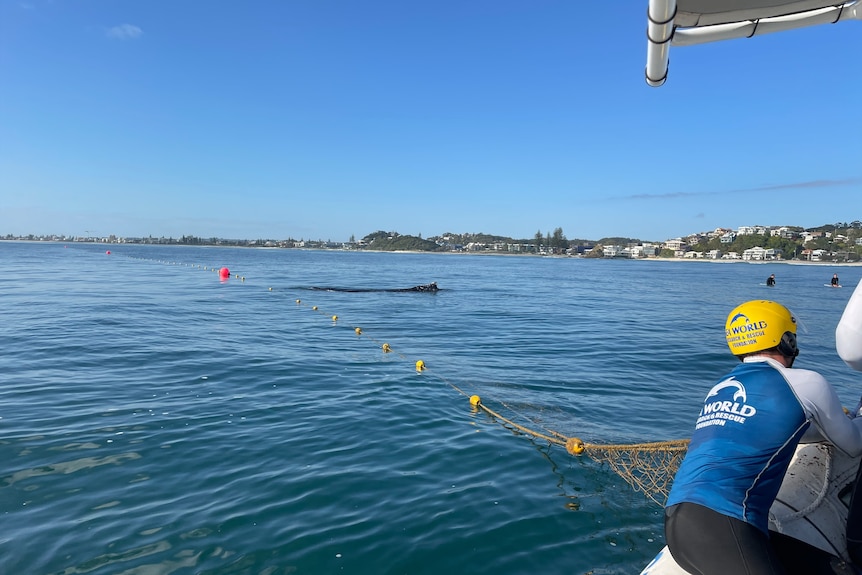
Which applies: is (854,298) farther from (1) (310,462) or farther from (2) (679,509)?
(1) (310,462)

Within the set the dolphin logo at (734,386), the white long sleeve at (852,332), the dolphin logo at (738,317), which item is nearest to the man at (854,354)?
the white long sleeve at (852,332)

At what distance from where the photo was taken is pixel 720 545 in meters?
3.10

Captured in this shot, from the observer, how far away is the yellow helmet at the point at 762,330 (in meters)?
3.44

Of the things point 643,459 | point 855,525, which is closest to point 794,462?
point 855,525

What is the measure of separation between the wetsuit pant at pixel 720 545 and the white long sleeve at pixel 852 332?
130 cm

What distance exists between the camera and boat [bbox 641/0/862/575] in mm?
3422

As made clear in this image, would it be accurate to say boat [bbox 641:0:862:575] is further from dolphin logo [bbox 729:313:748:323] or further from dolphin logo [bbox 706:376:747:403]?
dolphin logo [bbox 729:313:748:323]

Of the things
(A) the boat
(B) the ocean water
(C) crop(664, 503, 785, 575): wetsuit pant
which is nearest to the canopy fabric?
(A) the boat

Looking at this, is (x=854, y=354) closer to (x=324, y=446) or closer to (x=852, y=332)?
(x=852, y=332)

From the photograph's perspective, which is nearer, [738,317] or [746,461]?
[746,461]

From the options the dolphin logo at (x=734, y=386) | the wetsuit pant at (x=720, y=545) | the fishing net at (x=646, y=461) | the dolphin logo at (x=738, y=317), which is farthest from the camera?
the fishing net at (x=646, y=461)

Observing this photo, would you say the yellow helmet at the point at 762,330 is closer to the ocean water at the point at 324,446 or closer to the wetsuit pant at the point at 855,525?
the wetsuit pant at the point at 855,525

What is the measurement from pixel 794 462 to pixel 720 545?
126 cm

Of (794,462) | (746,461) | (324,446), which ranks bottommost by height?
(324,446)
